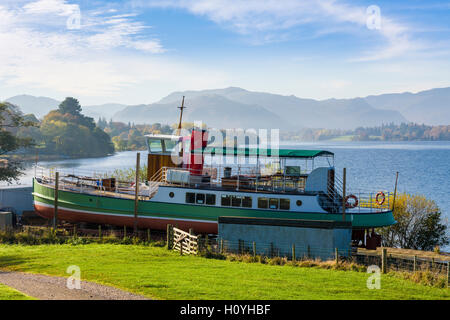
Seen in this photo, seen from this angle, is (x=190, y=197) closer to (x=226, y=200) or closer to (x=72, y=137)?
(x=226, y=200)

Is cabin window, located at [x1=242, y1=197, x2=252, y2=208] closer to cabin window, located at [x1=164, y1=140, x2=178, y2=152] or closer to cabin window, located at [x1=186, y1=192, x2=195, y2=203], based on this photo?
cabin window, located at [x1=186, y1=192, x2=195, y2=203]

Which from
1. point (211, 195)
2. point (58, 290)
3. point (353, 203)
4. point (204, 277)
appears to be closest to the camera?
point (58, 290)

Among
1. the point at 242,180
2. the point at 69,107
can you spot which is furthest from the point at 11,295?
the point at 69,107

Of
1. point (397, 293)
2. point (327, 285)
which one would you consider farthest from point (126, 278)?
point (397, 293)

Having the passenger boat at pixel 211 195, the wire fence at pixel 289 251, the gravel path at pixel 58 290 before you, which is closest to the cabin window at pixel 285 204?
the passenger boat at pixel 211 195

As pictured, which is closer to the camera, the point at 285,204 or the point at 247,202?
the point at 285,204

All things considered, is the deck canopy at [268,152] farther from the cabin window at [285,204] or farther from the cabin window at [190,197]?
the cabin window at [190,197]

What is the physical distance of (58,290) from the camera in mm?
15242

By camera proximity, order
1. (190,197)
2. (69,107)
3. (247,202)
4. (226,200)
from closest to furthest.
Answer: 1. (247,202)
2. (226,200)
3. (190,197)
4. (69,107)

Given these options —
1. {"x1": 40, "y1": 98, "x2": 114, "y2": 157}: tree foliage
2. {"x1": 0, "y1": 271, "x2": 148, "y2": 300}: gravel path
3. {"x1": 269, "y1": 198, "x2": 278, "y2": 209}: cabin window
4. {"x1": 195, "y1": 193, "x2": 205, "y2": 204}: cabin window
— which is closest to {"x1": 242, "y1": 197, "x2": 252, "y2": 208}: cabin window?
{"x1": 269, "y1": 198, "x2": 278, "y2": 209}: cabin window

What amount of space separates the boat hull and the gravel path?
1288 centimetres

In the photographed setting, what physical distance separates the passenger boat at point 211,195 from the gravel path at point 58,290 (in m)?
13.0

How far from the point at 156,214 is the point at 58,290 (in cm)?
1535

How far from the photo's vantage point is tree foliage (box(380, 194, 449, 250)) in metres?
39.5
